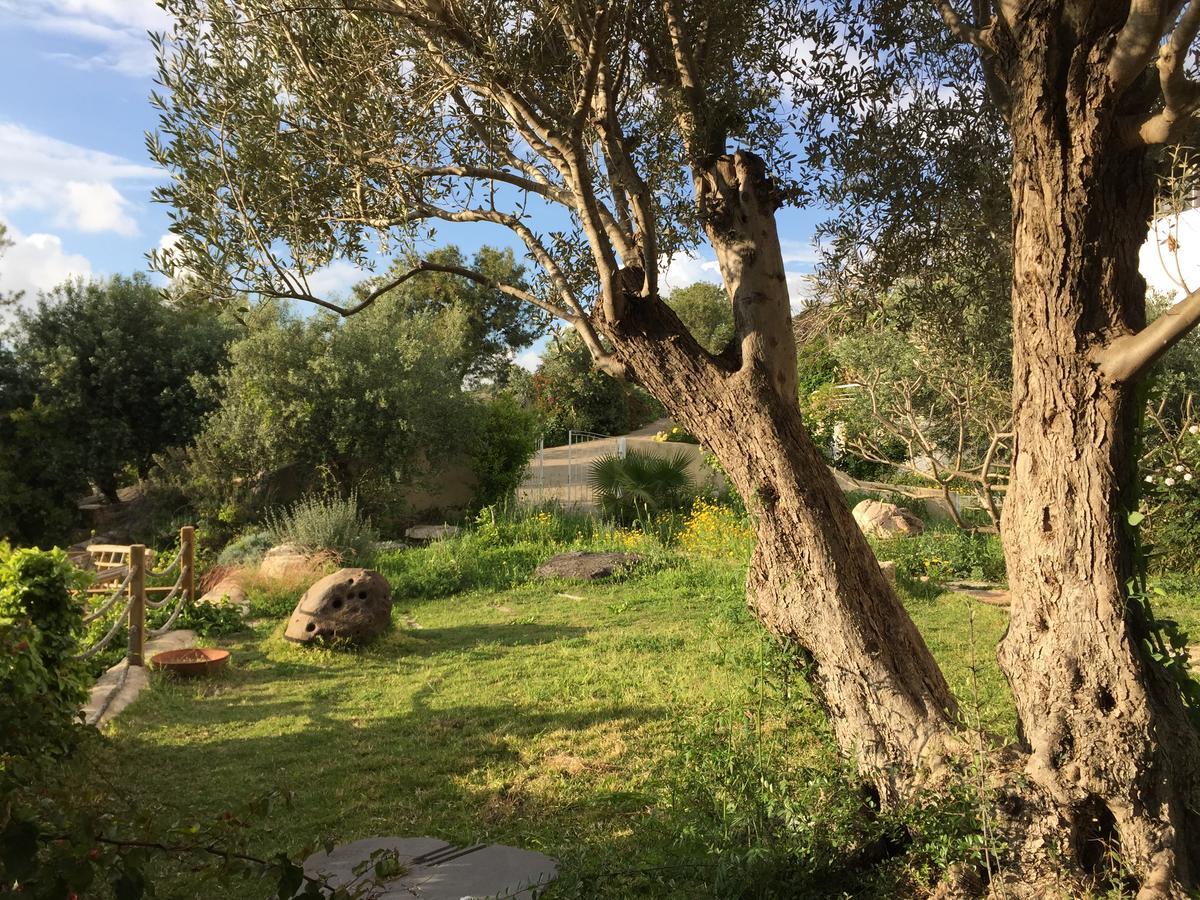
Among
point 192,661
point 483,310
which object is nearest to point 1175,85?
point 192,661

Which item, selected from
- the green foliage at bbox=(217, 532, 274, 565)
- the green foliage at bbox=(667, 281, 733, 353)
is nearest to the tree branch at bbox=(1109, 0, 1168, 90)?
the green foliage at bbox=(217, 532, 274, 565)

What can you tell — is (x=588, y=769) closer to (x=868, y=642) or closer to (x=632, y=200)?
(x=868, y=642)

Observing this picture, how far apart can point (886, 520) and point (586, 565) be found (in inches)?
203

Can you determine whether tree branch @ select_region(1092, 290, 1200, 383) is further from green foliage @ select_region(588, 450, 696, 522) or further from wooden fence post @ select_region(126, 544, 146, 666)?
green foliage @ select_region(588, 450, 696, 522)

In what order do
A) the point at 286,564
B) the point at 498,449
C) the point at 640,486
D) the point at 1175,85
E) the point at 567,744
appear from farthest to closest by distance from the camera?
the point at 498,449
the point at 640,486
the point at 286,564
the point at 567,744
the point at 1175,85

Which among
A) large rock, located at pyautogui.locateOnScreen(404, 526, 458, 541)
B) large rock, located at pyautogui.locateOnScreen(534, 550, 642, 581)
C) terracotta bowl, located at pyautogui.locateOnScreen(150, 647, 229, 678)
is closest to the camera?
terracotta bowl, located at pyautogui.locateOnScreen(150, 647, 229, 678)

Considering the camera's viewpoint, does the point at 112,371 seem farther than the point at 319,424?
Yes

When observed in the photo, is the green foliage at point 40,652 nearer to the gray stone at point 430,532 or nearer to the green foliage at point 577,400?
the gray stone at point 430,532

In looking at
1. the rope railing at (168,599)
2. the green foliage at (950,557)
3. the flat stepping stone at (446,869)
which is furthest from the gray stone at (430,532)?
the flat stepping stone at (446,869)

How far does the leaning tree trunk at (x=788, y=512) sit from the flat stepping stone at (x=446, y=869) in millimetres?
1529

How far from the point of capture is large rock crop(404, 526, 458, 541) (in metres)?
14.1

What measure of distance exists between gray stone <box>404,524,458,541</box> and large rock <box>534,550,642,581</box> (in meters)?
2.68

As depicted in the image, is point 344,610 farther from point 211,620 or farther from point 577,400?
point 577,400

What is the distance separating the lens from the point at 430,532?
1469 centimetres
